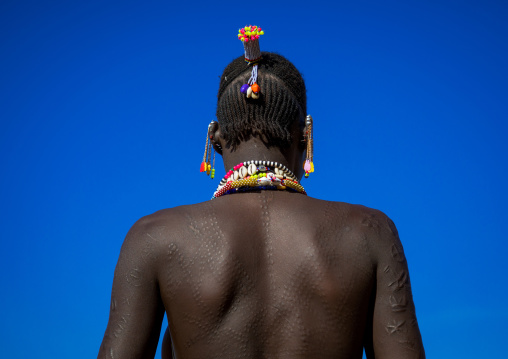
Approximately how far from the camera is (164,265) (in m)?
3.45

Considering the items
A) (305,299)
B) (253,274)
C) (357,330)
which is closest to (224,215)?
(253,274)

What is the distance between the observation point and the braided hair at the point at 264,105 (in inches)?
157

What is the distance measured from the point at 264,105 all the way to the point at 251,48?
0.43 m

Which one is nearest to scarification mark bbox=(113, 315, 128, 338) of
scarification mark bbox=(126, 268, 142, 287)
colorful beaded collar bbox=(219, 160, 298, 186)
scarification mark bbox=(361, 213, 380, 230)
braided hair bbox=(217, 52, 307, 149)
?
scarification mark bbox=(126, 268, 142, 287)

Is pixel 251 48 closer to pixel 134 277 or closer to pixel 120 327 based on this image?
pixel 134 277

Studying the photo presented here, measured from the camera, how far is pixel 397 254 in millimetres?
3551

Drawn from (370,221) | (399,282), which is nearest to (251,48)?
(370,221)

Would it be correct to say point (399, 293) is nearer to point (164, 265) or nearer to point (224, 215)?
point (224, 215)

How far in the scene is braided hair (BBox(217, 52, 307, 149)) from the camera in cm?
399

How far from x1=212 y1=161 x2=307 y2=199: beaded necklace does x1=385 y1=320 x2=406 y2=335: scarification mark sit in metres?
0.97

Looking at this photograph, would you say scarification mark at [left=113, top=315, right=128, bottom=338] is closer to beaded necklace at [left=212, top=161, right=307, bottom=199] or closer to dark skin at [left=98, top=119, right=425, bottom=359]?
dark skin at [left=98, top=119, right=425, bottom=359]

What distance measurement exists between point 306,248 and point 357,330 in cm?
54

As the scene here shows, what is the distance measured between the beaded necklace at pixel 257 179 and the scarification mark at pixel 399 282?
2.60 feet

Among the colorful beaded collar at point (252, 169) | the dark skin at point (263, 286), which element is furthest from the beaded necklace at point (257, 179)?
the dark skin at point (263, 286)
